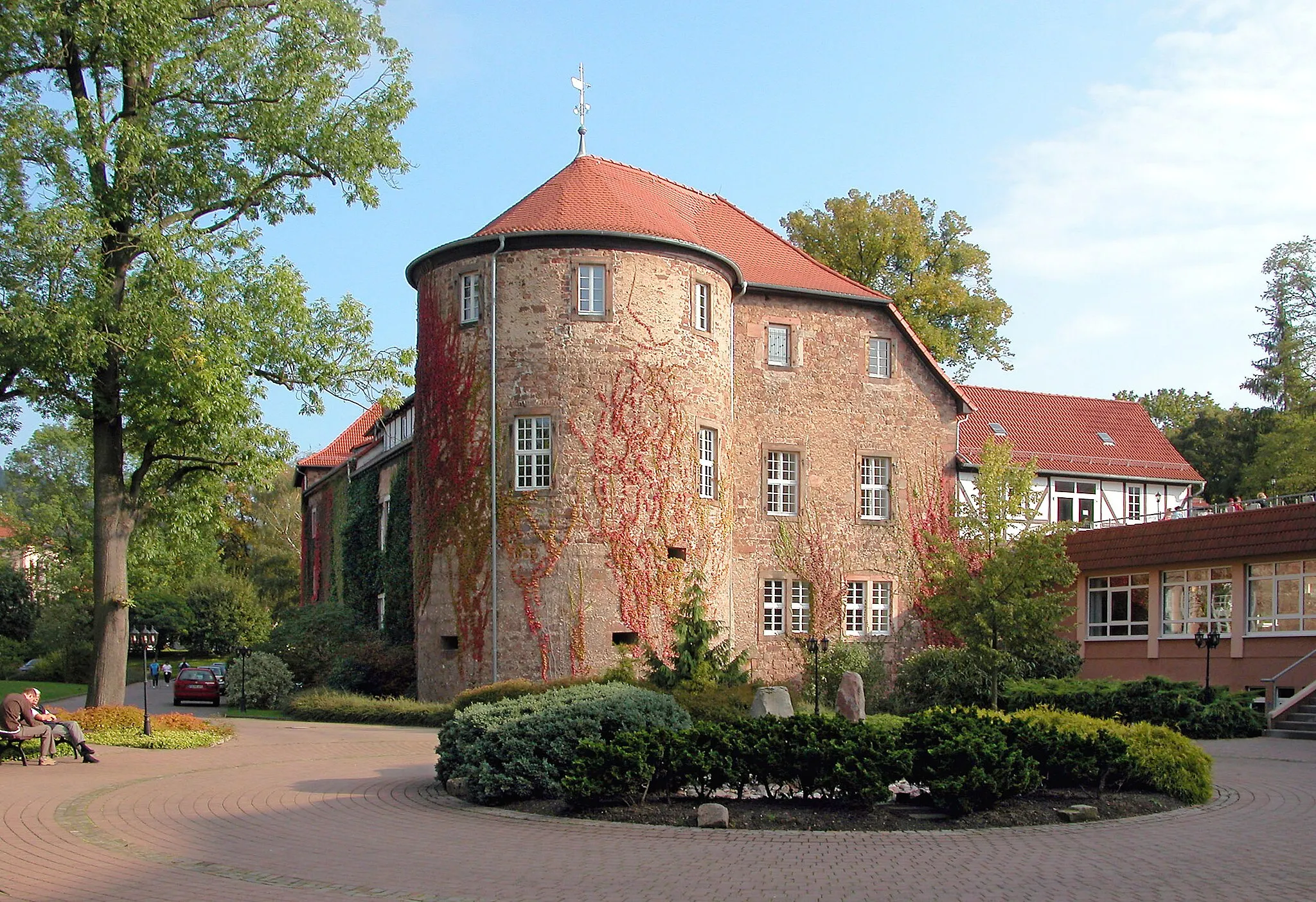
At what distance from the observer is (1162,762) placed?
44.0ft

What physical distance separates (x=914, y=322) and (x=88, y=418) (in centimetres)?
2798

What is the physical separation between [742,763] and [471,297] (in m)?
17.3

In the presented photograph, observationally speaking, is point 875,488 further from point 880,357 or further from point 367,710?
point 367,710

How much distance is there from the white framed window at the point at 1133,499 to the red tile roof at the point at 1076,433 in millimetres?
472

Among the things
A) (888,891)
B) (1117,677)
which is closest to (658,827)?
(888,891)

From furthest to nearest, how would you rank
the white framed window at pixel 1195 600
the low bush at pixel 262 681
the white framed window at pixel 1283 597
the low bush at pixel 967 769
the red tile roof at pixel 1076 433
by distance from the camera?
the red tile roof at pixel 1076 433 < the low bush at pixel 262 681 < the white framed window at pixel 1195 600 < the white framed window at pixel 1283 597 < the low bush at pixel 967 769

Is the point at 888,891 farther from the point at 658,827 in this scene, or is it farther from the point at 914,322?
the point at 914,322

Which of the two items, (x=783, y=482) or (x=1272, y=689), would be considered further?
(x=783, y=482)

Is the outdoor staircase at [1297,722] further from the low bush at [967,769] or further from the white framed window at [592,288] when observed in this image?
the white framed window at [592,288]

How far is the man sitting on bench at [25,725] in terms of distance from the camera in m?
16.6

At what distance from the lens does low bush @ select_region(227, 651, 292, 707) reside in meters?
32.6

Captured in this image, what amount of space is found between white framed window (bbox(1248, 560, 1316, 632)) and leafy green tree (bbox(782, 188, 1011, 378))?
54.2ft

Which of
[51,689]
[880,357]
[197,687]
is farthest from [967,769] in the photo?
[51,689]

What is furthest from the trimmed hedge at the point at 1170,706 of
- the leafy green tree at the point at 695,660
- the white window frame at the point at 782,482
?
the white window frame at the point at 782,482
